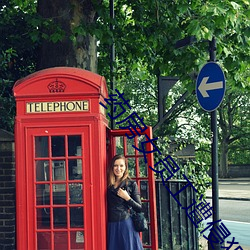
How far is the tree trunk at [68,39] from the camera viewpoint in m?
7.73

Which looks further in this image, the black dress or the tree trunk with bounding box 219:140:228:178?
the tree trunk with bounding box 219:140:228:178

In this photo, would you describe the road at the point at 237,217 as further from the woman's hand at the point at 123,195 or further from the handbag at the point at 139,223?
the woman's hand at the point at 123,195

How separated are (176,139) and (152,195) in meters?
3.35

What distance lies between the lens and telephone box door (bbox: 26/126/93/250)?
5387 millimetres

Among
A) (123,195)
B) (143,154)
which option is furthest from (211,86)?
(123,195)

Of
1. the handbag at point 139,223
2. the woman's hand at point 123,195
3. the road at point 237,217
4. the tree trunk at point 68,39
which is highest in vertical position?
the tree trunk at point 68,39

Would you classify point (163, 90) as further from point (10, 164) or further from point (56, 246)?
point (56, 246)

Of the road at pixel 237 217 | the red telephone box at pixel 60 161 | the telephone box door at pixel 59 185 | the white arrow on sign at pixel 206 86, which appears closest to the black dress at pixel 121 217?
the red telephone box at pixel 60 161

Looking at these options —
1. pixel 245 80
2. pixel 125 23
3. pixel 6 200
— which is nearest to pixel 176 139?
pixel 245 80

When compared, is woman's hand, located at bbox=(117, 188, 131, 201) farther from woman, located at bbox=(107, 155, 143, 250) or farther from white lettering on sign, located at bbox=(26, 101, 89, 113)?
white lettering on sign, located at bbox=(26, 101, 89, 113)

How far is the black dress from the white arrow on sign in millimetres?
1809

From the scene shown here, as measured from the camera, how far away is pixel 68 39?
777 centimetres

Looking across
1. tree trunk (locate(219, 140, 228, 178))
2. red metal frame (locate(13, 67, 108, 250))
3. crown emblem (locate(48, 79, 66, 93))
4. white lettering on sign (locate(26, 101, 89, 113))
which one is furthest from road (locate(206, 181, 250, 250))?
tree trunk (locate(219, 140, 228, 178))

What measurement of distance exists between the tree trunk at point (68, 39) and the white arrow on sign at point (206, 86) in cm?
185
